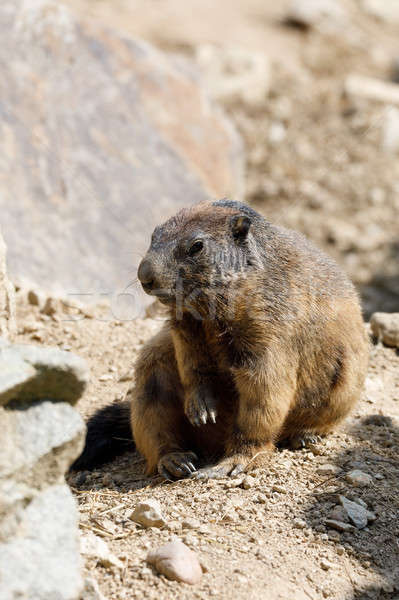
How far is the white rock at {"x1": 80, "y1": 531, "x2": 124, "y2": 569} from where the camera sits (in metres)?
3.70

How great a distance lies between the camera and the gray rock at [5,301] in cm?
511

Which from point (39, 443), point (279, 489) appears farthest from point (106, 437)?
point (39, 443)

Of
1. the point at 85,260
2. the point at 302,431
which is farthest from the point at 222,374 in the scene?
the point at 85,260

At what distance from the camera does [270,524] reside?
4.43 meters

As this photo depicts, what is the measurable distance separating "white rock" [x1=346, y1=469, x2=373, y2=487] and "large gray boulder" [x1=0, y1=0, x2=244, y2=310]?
393 centimetres

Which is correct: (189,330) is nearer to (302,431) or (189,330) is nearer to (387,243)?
(302,431)

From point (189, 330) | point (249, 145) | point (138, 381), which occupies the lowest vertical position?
point (138, 381)

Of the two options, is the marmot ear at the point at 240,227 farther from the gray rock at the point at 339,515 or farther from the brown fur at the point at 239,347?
the gray rock at the point at 339,515

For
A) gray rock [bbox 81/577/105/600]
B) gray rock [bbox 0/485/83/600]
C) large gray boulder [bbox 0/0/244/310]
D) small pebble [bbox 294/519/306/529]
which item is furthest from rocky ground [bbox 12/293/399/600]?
large gray boulder [bbox 0/0/244/310]

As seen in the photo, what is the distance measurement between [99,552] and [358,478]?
6.32 ft

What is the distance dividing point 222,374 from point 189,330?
16.6 inches

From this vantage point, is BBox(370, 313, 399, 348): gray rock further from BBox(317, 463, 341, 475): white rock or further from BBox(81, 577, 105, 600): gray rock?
BBox(81, 577, 105, 600): gray rock

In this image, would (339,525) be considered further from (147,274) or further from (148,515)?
(147,274)

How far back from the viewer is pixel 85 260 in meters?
8.73
